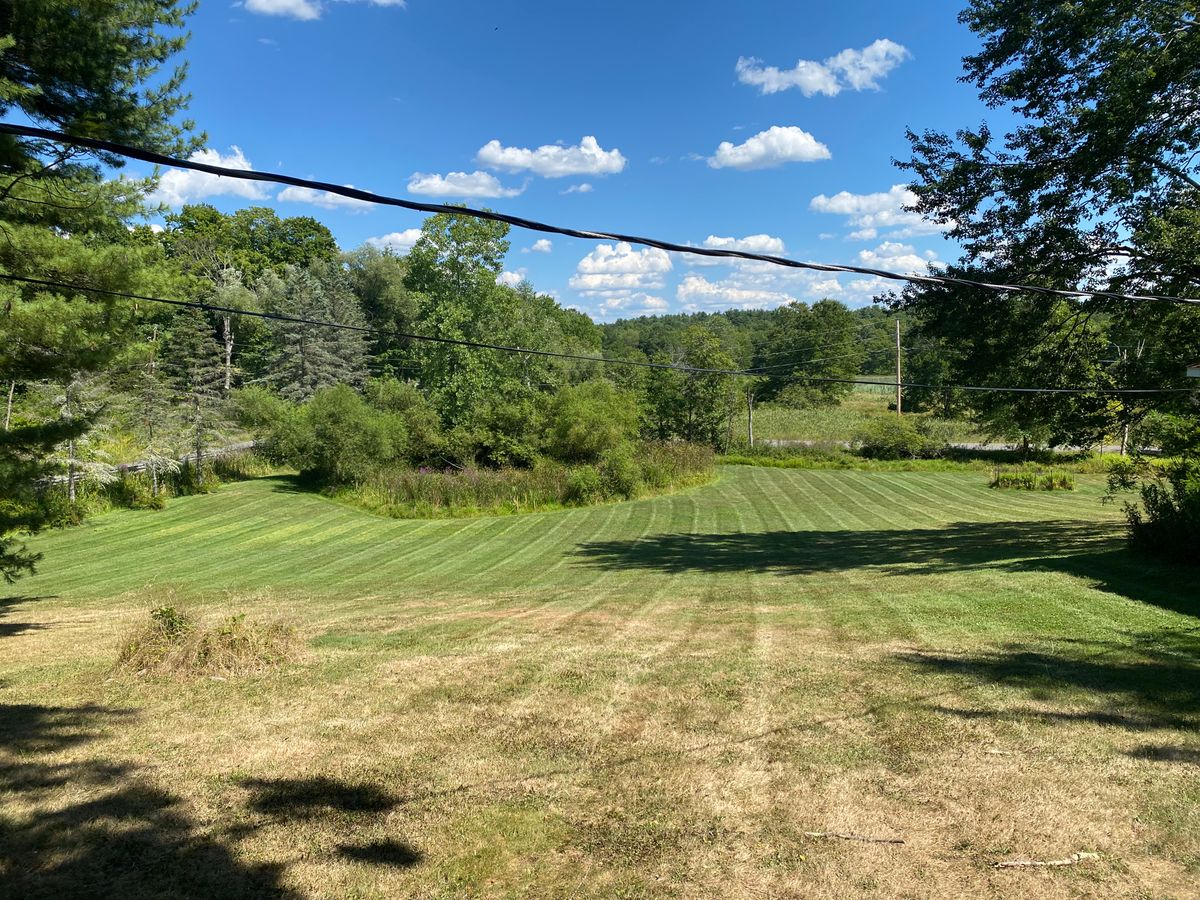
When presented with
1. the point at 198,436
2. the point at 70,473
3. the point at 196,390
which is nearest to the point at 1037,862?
the point at 70,473

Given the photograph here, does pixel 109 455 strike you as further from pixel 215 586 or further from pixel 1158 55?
pixel 1158 55

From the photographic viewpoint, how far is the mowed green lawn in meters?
3.25

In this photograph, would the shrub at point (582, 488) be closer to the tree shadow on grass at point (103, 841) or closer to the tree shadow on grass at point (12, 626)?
the tree shadow on grass at point (12, 626)

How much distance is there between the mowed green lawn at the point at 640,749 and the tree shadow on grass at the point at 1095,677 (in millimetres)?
32

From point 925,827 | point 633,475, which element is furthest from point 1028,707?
point 633,475

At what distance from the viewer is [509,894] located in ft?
10.2

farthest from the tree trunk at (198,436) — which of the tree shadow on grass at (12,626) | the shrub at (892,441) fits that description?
the shrub at (892,441)

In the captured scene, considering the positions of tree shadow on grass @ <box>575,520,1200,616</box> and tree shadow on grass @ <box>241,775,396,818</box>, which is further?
tree shadow on grass @ <box>575,520,1200,616</box>

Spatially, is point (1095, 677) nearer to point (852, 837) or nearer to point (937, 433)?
point (852, 837)

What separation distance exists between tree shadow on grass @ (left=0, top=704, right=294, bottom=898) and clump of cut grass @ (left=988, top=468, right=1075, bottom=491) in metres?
32.8

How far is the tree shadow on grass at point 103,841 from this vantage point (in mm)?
3092

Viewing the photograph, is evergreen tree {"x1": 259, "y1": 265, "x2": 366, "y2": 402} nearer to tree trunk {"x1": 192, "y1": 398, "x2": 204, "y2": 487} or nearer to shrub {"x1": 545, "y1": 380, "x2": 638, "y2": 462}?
tree trunk {"x1": 192, "y1": 398, "x2": 204, "y2": 487}

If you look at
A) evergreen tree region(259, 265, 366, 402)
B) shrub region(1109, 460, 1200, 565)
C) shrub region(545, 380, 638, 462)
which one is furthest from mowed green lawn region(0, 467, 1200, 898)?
evergreen tree region(259, 265, 366, 402)

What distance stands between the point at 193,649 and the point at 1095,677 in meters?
7.50
